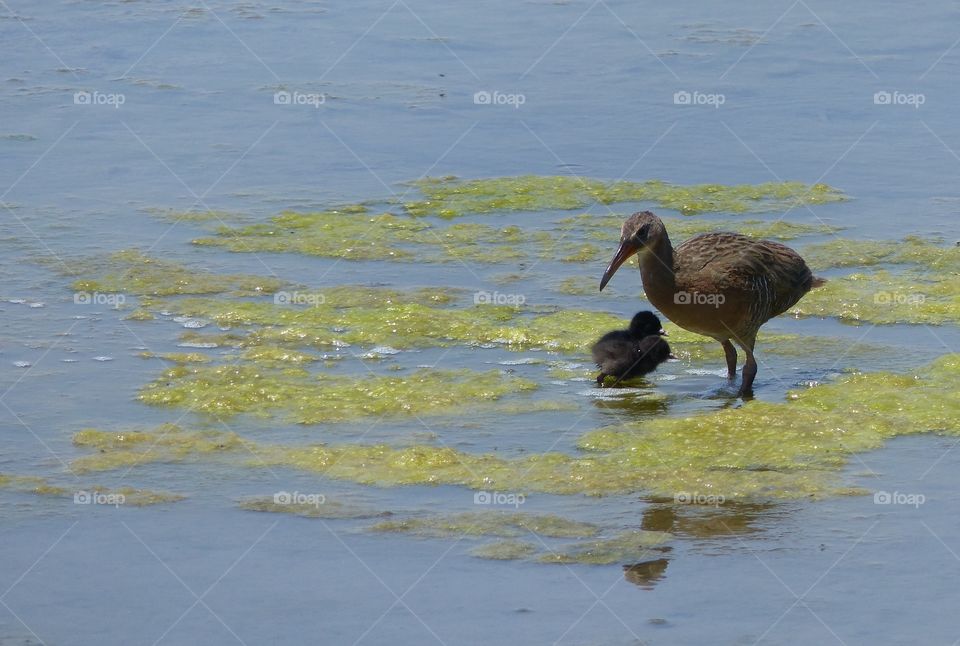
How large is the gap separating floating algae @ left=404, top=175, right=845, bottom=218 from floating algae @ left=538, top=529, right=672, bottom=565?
19.6 ft

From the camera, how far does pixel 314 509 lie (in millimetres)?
7301

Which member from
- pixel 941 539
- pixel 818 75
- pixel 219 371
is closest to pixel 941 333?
pixel 941 539

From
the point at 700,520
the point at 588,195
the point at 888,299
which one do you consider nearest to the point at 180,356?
the point at 700,520

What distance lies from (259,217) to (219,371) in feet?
11.5

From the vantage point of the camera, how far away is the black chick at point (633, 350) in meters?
9.22

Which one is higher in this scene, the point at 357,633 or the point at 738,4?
the point at 738,4

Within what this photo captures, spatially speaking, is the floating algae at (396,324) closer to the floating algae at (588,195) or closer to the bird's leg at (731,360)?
the bird's leg at (731,360)

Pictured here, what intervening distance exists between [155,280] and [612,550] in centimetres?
525

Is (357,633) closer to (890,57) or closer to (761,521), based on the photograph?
(761,521)

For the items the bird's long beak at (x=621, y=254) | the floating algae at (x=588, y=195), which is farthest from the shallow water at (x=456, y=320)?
the bird's long beak at (x=621, y=254)

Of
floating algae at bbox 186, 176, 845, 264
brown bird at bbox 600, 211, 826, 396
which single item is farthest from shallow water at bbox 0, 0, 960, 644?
brown bird at bbox 600, 211, 826, 396

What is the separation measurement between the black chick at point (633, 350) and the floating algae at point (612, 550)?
2.24 metres

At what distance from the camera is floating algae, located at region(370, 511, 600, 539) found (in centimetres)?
704

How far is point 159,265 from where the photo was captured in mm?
11367
